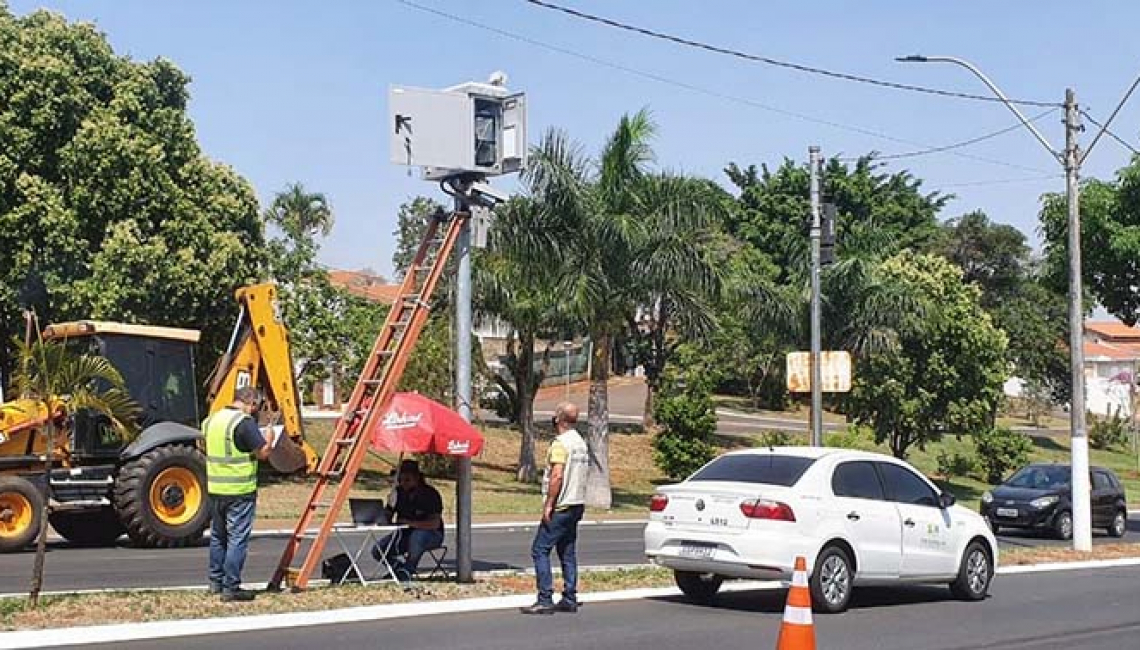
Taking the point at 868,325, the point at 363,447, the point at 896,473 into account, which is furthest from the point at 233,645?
the point at 868,325

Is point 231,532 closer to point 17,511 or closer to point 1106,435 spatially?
point 17,511

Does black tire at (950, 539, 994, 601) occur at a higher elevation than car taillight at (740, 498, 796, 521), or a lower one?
lower

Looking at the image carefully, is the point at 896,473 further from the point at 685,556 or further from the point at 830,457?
the point at 685,556

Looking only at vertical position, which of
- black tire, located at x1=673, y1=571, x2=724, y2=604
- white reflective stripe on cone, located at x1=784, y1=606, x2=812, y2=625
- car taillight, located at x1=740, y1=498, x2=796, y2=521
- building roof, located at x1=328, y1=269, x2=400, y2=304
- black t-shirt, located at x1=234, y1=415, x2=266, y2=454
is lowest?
black tire, located at x1=673, y1=571, x2=724, y2=604

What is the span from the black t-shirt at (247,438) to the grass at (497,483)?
1411 cm

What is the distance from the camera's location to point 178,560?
58.6ft

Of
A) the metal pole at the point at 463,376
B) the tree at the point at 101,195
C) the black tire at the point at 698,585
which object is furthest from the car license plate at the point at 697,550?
the tree at the point at 101,195

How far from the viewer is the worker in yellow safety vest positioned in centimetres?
1270

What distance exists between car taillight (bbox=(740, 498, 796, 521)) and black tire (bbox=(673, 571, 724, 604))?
50.9 inches

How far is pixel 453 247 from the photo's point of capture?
15125 mm

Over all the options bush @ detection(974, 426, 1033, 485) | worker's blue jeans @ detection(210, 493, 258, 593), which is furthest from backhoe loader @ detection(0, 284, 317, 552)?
bush @ detection(974, 426, 1033, 485)

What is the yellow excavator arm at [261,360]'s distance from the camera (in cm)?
2153

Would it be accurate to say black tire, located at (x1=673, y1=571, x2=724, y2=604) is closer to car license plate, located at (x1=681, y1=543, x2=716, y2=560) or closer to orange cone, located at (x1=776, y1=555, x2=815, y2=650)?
car license plate, located at (x1=681, y1=543, x2=716, y2=560)

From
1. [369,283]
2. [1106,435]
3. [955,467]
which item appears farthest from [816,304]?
[369,283]
